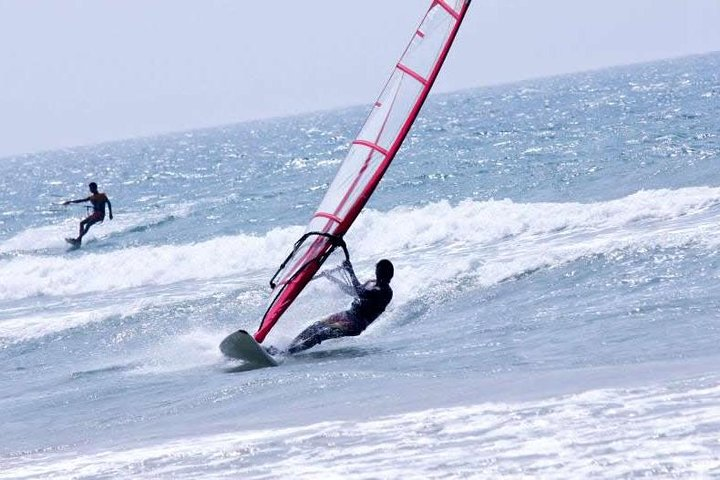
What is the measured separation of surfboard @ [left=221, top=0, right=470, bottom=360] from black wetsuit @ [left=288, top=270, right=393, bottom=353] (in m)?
0.28

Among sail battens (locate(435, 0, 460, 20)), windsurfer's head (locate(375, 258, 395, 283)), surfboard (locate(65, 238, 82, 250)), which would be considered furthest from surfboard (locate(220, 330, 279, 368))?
surfboard (locate(65, 238, 82, 250))

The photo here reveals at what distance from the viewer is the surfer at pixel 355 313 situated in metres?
9.27

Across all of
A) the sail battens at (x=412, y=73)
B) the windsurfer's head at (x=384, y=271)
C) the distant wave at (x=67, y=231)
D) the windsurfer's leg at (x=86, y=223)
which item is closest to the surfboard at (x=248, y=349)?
the windsurfer's head at (x=384, y=271)

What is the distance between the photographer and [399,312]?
1091cm

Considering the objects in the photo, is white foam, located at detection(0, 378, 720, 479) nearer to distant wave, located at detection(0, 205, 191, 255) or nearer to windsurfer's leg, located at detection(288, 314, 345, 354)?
windsurfer's leg, located at detection(288, 314, 345, 354)

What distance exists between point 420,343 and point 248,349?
136cm

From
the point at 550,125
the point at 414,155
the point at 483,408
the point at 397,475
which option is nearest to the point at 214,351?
the point at 483,408

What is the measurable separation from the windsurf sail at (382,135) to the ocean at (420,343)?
0.57 metres

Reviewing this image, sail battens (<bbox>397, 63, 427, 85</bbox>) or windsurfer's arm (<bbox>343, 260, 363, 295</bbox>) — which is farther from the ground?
sail battens (<bbox>397, 63, 427, 85</bbox>)

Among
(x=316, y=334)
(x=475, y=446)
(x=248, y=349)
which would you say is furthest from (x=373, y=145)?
(x=475, y=446)

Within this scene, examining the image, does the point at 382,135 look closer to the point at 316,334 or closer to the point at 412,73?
the point at 412,73

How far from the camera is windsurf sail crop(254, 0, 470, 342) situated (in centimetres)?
940

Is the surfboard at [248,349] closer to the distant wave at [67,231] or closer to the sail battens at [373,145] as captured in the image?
the sail battens at [373,145]

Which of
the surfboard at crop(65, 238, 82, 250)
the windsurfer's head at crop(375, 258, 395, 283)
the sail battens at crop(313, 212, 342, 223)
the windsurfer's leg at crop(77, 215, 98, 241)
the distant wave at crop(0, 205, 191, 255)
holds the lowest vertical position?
the distant wave at crop(0, 205, 191, 255)
